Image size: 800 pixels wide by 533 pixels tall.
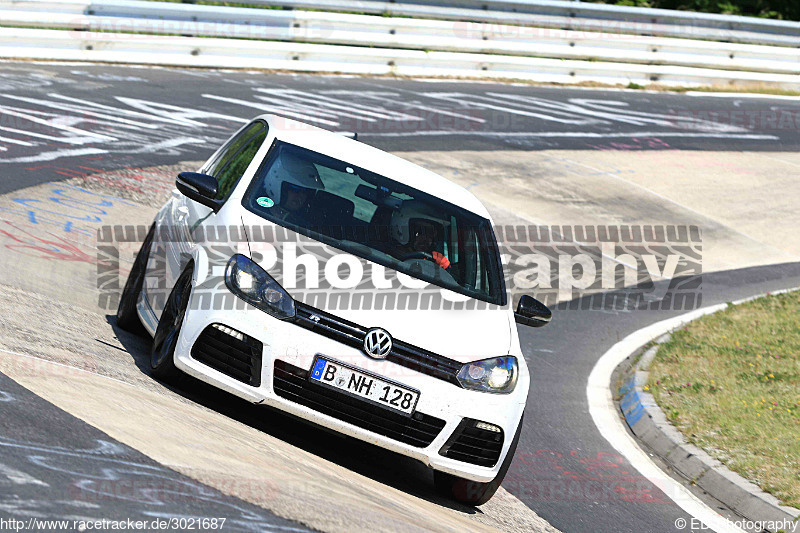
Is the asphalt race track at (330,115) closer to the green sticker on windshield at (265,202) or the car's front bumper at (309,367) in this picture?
the green sticker on windshield at (265,202)

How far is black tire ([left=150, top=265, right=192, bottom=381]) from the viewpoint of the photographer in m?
5.73

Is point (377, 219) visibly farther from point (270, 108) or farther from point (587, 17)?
point (587, 17)

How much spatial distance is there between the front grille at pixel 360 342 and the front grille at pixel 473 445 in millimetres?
276

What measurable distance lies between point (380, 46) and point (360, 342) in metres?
16.4

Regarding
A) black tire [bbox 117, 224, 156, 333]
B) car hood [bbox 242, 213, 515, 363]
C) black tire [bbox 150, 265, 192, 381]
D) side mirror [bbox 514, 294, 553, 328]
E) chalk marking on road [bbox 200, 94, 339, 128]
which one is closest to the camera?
car hood [bbox 242, 213, 515, 363]

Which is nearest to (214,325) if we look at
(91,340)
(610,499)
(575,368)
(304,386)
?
(304,386)

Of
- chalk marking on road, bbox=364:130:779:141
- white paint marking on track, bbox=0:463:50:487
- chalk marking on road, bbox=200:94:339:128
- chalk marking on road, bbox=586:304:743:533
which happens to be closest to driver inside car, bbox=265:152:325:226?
white paint marking on track, bbox=0:463:50:487

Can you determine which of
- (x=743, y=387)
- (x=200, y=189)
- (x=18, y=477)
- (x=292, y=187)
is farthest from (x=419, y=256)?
(x=743, y=387)

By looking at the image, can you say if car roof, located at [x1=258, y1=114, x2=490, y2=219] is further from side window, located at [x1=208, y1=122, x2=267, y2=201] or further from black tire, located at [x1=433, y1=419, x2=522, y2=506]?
black tire, located at [x1=433, y1=419, x2=522, y2=506]

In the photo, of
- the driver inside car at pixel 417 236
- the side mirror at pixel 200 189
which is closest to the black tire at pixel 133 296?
the side mirror at pixel 200 189

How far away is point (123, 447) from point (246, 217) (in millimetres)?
1993

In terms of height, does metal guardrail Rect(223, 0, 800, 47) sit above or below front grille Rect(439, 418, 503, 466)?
above

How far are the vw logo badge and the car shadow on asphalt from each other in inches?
19.6

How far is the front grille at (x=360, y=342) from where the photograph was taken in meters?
5.36
